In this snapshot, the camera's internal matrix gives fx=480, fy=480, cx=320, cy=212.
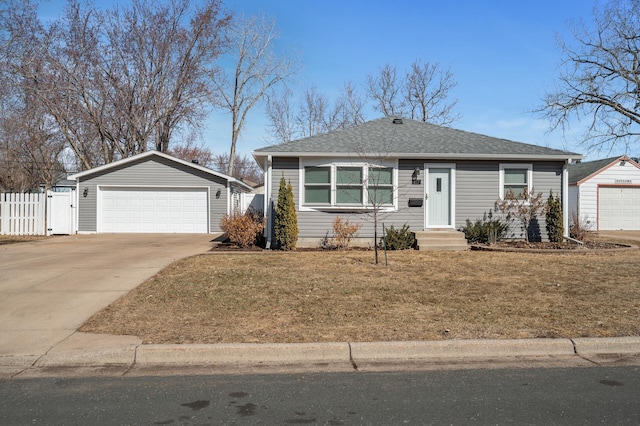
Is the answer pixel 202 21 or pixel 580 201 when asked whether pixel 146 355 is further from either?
pixel 202 21

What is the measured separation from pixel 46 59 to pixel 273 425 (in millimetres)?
27813

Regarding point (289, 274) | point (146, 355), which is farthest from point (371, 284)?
point (146, 355)

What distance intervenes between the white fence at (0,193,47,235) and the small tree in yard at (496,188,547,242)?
58.4 feet

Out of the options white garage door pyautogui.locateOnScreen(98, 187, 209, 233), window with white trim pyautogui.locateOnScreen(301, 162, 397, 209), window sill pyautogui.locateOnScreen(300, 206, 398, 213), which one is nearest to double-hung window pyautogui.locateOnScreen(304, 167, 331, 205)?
window with white trim pyautogui.locateOnScreen(301, 162, 397, 209)

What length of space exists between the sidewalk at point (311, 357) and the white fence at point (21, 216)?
1657 centimetres

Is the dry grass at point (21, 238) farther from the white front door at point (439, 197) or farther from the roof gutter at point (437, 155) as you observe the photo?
the white front door at point (439, 197)

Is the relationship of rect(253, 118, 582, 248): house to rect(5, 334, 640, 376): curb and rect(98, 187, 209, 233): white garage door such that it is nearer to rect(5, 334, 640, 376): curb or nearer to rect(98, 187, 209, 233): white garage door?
rect(98, 187, 209, 233): white garage door

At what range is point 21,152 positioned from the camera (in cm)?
3366

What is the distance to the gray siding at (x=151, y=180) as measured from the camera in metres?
20.3

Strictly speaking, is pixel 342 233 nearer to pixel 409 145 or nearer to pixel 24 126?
pixel 409 145

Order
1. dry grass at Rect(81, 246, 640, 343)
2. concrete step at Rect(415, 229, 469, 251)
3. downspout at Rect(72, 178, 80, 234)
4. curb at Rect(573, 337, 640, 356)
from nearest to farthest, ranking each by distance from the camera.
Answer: curb at Rect(573, 337, 640, 356) < dry grass at Rect(81, 246, 640, 343) < concrete step at Rect(415, 229, 469, 251) < downspout at Rect(72, 178, 80, 234)

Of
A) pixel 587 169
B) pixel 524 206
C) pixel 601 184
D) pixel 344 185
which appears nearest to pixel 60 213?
pixel 344 185

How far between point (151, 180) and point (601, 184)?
74.1 feet

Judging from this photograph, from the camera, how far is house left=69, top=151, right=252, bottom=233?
2039 cm
